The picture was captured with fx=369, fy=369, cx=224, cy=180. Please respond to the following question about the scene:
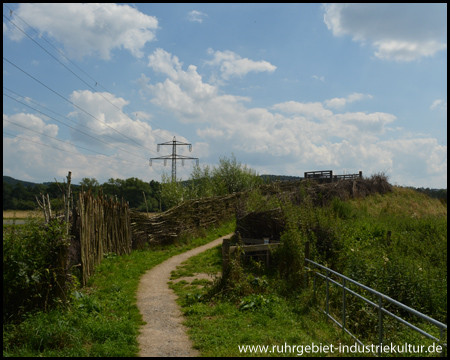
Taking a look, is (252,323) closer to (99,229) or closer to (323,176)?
(99,229)

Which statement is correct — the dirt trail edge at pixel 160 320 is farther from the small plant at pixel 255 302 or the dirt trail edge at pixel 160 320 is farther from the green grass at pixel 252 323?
the small plant at pixel 255 302

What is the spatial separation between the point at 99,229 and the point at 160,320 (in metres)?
4.95

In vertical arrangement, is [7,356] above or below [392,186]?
below

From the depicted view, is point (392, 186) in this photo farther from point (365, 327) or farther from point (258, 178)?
point (365, 327)

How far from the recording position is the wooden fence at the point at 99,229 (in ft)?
31.1

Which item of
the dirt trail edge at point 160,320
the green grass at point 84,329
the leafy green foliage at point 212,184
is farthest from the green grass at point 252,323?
A: the leafy green foliage at point 212,184

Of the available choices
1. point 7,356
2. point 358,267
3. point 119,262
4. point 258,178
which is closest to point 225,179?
point 258,178

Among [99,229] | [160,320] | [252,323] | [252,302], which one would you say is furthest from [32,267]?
[99,229]

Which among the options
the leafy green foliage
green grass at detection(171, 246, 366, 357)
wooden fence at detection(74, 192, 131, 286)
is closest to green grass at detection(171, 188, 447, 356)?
green grass at detection(171, 246, 366, 357)

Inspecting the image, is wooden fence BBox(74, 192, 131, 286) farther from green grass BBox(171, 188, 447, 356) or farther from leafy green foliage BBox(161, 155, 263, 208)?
leafy green foliage BBox(161, 155, 263, 208)

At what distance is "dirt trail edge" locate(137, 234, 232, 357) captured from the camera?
5613mm

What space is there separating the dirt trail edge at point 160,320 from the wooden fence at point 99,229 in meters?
1.54

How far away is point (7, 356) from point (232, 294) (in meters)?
4.27

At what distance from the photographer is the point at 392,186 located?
32.8 meters
